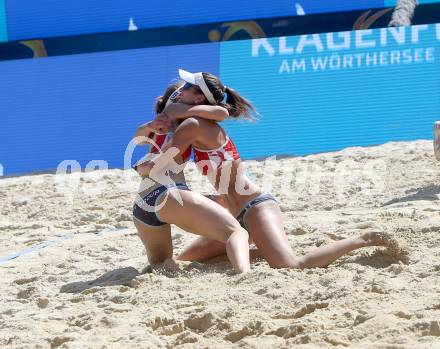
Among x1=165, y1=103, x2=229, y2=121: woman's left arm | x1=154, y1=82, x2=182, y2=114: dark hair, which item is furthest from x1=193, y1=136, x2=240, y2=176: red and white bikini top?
x1=154, y1=82, x2=182, y2=114: dark hair

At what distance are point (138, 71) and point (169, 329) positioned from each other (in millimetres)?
5654

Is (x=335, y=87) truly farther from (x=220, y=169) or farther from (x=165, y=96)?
(x=220, y=169)

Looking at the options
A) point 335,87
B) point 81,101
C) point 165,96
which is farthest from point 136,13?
point 165,96

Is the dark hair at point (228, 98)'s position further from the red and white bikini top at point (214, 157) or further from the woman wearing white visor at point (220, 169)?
the red and white bikini top at point (214, 157)

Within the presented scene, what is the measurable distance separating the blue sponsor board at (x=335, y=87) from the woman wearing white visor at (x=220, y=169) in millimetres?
4028

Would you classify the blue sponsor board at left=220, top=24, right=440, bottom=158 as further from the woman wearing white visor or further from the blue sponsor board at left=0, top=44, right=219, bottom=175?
the woman wearing white visor

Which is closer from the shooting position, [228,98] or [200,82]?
[200,82]

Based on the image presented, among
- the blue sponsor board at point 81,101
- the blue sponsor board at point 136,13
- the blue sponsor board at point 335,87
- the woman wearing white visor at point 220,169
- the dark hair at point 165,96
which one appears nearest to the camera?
the woman wearing white visor at point 220,169

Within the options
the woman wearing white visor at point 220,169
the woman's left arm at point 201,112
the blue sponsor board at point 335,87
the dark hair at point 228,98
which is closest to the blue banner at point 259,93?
the blue sponsor board at point 335,87

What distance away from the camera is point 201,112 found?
392 centimetres

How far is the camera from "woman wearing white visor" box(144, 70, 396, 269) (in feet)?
12.7

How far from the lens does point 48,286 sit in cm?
401

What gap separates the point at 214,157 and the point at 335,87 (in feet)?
14.2

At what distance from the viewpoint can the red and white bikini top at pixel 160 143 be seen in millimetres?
4012
